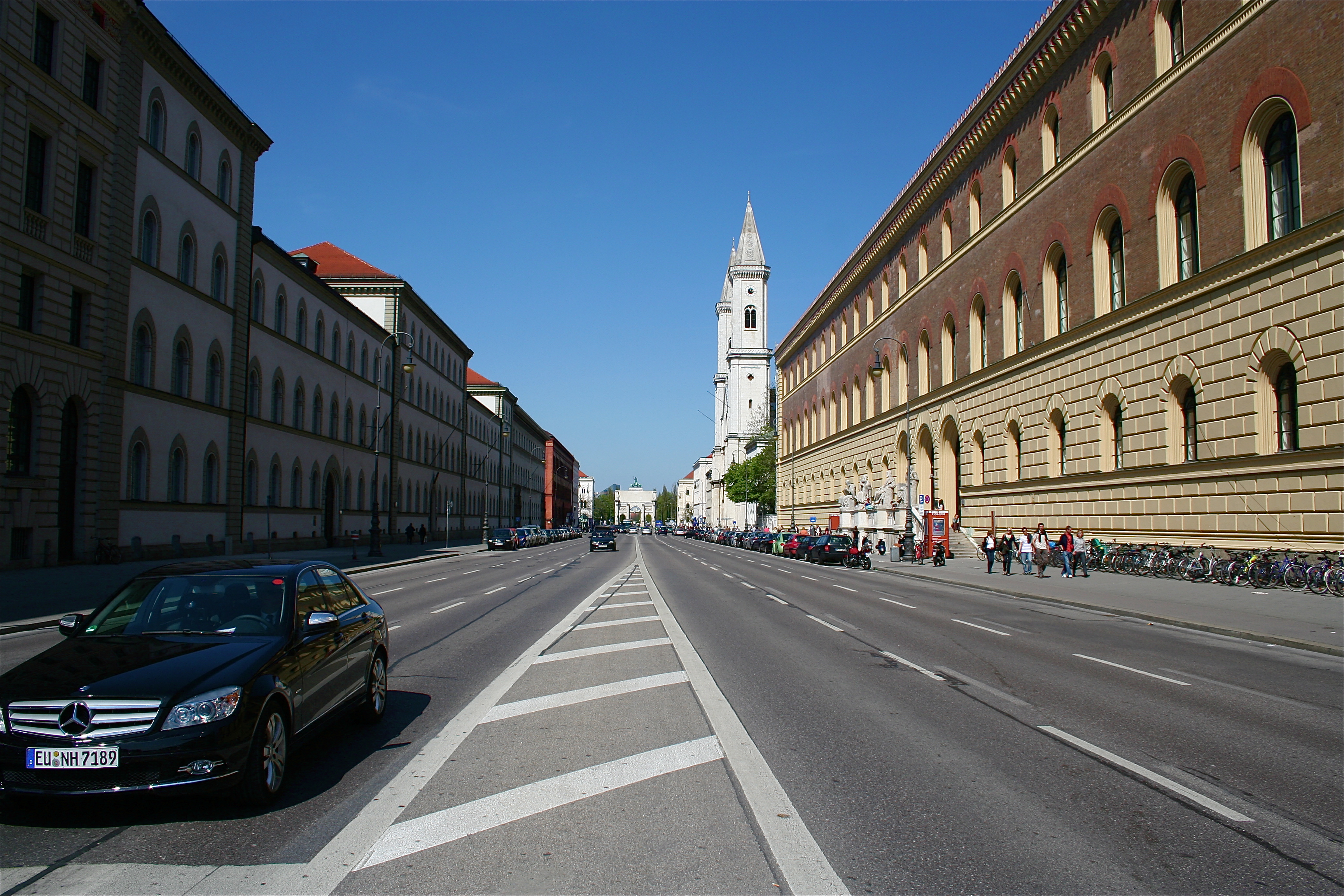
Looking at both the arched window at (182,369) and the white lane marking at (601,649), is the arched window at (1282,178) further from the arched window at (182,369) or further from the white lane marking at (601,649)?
the arched window at (182,369)

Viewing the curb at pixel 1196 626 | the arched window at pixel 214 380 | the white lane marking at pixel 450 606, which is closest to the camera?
the curb at pixel 1196 626

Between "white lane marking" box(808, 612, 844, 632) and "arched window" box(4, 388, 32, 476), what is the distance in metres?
23.4

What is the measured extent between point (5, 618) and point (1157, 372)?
30243 mm

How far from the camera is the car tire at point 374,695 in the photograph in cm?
792

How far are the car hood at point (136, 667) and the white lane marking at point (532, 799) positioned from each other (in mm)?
1449

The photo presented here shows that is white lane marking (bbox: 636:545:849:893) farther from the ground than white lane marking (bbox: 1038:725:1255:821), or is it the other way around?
white lane marking (bbox: 636:545:849:893)

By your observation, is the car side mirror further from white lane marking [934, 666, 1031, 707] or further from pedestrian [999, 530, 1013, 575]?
pedestrian [999, 530, 1013, 575]

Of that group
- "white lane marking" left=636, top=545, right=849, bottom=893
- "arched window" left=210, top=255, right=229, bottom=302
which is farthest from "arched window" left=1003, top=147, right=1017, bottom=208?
"white lane marking" left=636, top=545, right=849, bottom=893

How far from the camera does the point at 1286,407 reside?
23.9 metres

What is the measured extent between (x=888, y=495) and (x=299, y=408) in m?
33.8

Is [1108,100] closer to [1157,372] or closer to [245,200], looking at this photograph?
[1157,372]

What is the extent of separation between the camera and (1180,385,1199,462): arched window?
89.6 ft

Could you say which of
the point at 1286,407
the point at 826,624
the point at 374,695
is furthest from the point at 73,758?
the point at 1286,407

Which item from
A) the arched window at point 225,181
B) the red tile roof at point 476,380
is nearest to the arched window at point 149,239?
the arched window at point 225,181
